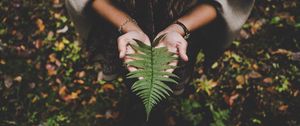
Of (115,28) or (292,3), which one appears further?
(292,3)

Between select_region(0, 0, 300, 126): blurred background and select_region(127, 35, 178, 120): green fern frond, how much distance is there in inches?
61.7

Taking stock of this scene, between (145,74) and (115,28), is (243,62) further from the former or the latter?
(145,74)

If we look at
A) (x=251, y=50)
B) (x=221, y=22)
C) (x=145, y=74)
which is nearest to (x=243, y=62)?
(x=251, y=50)

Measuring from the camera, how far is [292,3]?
3.81m

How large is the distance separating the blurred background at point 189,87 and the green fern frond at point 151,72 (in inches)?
61.7

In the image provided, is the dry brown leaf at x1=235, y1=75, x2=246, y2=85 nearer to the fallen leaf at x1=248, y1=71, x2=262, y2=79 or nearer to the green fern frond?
the fallen leaf at x1=248, y1=71, x2=262, y2=79

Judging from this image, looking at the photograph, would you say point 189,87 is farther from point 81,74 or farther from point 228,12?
point 228,12

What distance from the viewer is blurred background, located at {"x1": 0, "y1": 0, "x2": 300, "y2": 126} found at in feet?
10.7

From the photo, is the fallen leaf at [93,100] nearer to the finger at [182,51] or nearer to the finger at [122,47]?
the finger at [122,47]

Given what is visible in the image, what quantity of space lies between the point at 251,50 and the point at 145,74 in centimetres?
223

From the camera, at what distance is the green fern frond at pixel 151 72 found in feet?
5.40

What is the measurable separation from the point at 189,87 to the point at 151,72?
72.9 inches

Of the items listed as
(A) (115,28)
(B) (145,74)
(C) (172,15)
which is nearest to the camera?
(B) (145,74)

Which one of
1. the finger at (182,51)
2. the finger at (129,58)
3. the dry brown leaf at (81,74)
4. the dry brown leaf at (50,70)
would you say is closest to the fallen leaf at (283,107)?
the finger at (182,51)
